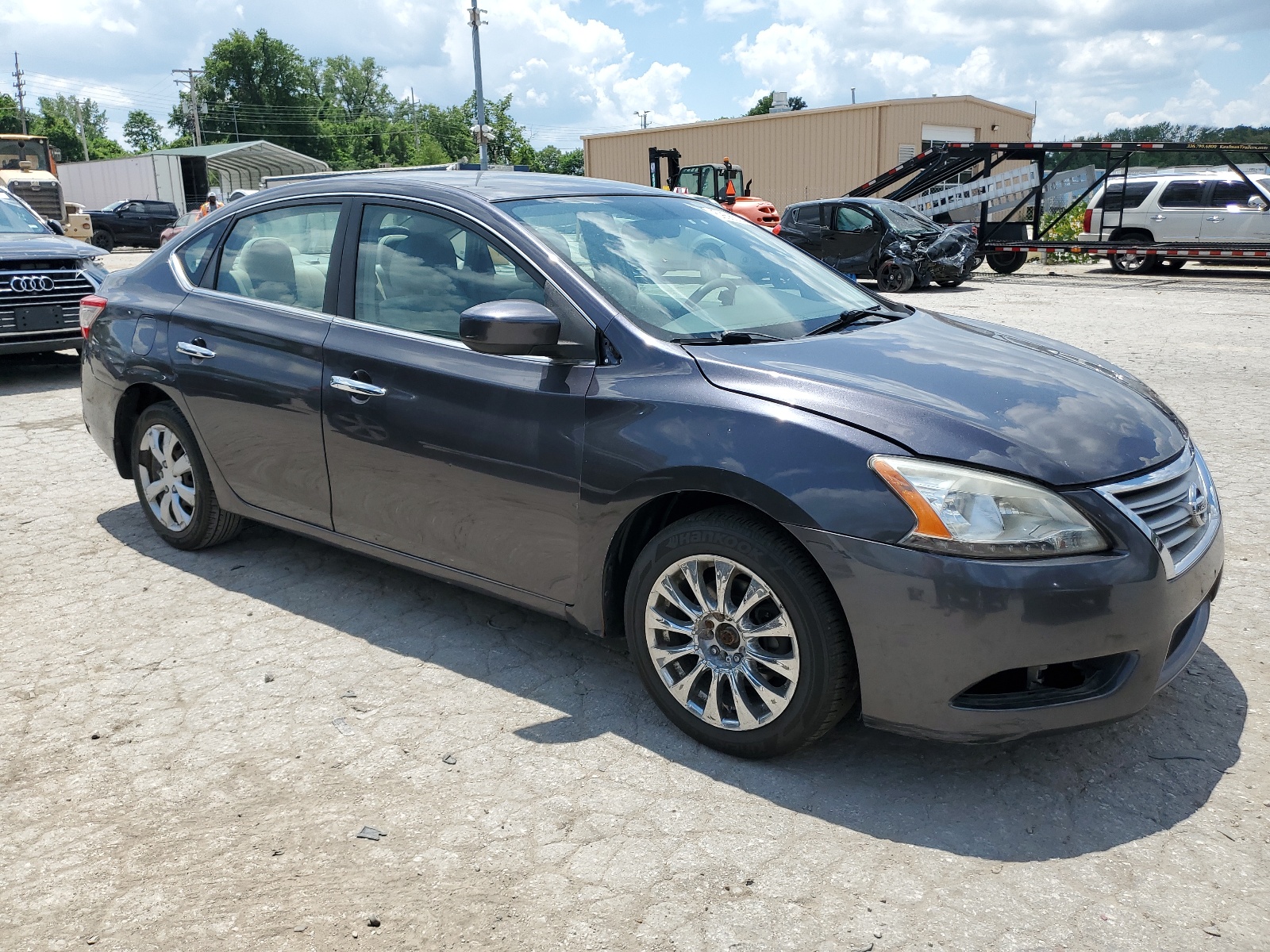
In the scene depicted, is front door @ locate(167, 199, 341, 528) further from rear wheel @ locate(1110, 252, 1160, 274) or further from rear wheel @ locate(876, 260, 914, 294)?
rear wheel @ locate(1110, 252, 1160, 274)

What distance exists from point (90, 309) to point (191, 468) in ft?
3.51

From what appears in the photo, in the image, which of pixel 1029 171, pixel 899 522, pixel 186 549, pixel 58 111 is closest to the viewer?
pixel 899 522

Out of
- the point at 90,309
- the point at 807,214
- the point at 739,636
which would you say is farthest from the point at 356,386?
the point at 807,214

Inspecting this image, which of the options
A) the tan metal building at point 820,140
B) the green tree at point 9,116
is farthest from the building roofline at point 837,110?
the green tree at point 9,116

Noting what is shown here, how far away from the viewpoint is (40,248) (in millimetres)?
9680

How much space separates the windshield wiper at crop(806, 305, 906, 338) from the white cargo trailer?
4759 cm

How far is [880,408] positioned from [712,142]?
36.7 m

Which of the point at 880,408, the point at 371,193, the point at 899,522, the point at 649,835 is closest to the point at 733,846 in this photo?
the point at 649,835

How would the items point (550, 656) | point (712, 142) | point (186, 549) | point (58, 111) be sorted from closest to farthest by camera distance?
point (550, 656)
point (186, 549)
point (712, 142)
point (58, 111)

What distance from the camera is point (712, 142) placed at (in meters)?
37.7

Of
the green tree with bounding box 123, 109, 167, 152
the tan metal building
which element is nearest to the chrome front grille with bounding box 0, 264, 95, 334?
the tan metal building

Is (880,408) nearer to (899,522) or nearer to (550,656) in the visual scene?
(899,522)

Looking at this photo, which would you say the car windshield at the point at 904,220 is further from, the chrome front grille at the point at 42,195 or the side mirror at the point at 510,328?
the chrome front grille at the point at 42,195

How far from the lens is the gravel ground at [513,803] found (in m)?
2.49
